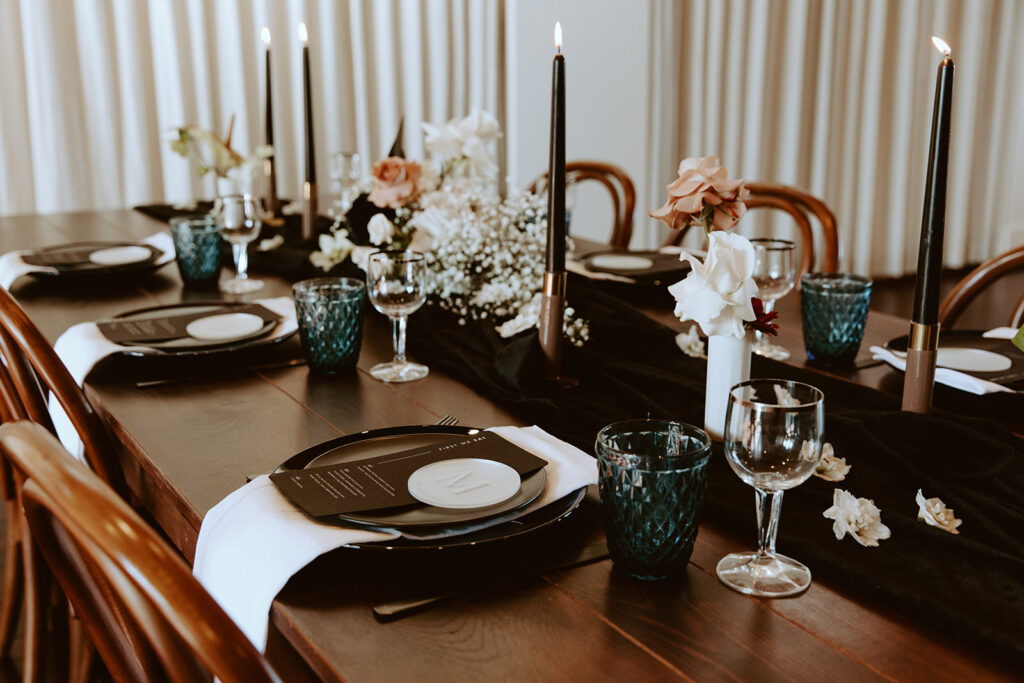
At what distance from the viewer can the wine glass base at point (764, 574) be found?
0.79 meters

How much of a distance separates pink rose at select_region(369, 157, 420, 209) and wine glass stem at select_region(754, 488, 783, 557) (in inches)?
40.2

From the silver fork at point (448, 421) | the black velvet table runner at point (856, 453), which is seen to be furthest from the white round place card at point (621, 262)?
the silver fork at point (448, 421)

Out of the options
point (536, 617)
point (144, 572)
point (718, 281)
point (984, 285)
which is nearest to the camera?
point (144, 572)

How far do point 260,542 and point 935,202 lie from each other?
0.75 meters

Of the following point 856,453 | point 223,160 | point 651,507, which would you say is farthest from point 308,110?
point 651,507

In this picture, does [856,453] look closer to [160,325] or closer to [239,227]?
[160,325]

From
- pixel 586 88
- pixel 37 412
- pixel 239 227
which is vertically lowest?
pixel 37 412

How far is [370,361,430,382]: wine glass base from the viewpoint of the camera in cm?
136

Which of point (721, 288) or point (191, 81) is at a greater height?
point (191, 81)

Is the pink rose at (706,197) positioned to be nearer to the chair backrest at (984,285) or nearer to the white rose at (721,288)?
the white rose at (721,288)

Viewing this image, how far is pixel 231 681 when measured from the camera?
1.79ft

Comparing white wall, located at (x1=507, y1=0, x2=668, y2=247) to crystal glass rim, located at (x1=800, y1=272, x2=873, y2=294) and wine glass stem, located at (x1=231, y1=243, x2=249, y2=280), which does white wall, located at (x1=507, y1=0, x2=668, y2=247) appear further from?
crystal glass rim, located at (x1=800, y1=272, x2=873, y2=294)

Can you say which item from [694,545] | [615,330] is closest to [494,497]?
[694,545]

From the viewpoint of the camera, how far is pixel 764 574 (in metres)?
0.81
